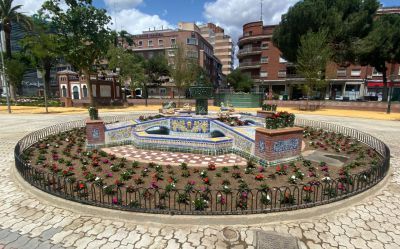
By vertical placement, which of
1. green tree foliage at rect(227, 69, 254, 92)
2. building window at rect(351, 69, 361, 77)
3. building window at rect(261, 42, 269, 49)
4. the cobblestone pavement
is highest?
building window at rect(261, 42, 269, 49)

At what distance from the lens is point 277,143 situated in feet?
28.5

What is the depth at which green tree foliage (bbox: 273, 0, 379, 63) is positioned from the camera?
32.2m

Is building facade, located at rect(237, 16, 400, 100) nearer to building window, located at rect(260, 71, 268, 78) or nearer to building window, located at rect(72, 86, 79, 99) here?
building window, located at rect(260, 71, 268, 78)

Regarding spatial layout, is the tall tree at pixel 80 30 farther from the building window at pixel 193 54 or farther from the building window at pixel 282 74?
the building window at pixel 282 74

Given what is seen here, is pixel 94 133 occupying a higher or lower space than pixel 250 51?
lower

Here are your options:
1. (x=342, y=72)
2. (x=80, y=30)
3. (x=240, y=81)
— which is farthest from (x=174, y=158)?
(x=342, y=72)

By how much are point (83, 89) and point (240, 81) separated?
32393 mm

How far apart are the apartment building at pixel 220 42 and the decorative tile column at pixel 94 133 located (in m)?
82.8

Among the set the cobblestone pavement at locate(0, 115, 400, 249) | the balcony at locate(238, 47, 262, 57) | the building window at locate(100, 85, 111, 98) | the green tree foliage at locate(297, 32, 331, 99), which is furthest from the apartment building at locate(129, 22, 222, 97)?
the cobblestone pavement at locate(0, 115, 400, 249)

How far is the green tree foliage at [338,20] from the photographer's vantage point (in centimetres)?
3222

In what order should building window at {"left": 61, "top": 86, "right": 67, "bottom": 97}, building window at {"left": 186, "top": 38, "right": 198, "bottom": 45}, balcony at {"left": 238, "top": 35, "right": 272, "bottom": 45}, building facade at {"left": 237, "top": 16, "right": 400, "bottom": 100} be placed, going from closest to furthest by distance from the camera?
building window at {"left": 61, "top": 86, "right": 67, "bottom": 97}
building facade at {"left": 237, "top": 16, "right": 400, "bottom": 100}
balcony at {"left": 238, "top": 35, "right": 272, "bottom": 45}
building window at {"left": 186, "top": 38, "right": 198, "bottom": 45}

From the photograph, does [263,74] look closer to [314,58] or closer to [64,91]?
[314,58]

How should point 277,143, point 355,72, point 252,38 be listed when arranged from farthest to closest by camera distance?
point 252,38 < point 355,72 < point 277,143

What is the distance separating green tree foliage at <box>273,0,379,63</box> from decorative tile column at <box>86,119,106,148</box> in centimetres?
3189
